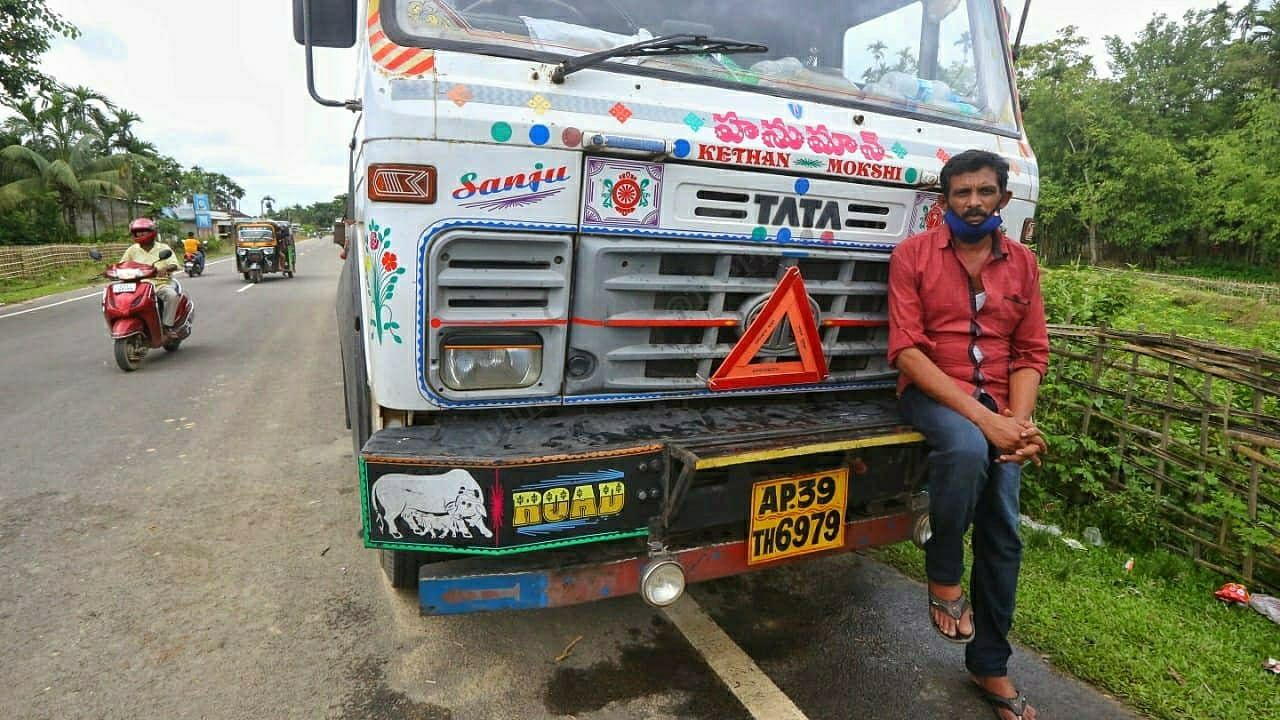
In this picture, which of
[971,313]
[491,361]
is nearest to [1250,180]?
[971,313]

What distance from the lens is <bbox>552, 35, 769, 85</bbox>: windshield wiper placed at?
213 centimetres

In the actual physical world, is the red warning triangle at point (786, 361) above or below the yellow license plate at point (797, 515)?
→ above

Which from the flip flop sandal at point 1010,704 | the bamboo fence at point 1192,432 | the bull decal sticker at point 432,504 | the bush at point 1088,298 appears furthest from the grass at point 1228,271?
the bull decal sticker at point 432,504

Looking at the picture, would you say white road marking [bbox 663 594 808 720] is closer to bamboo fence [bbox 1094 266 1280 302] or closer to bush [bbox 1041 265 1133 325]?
bush [bbox 1041 265 1133 325]

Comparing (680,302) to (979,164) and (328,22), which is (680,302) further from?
(328,22)

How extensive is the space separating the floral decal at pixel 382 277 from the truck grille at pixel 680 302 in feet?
1.81

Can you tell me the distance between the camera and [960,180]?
2443 millimetres

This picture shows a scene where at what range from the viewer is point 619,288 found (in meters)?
2.30

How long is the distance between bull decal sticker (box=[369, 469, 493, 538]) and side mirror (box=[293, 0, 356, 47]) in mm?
1559

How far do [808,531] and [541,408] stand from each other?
980 millimetres

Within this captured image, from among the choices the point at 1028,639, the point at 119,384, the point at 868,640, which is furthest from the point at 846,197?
the point at 119,384

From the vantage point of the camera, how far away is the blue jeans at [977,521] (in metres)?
2.30

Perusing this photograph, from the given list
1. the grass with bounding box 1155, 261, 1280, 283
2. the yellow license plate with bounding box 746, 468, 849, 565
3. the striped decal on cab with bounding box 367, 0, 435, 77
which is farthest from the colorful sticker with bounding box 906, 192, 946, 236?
the grass with bounding box 1155, 261, 1280, 283

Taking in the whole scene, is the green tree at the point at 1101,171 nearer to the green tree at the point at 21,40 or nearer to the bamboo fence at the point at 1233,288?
the bamboo fence at the point at 1233,288
